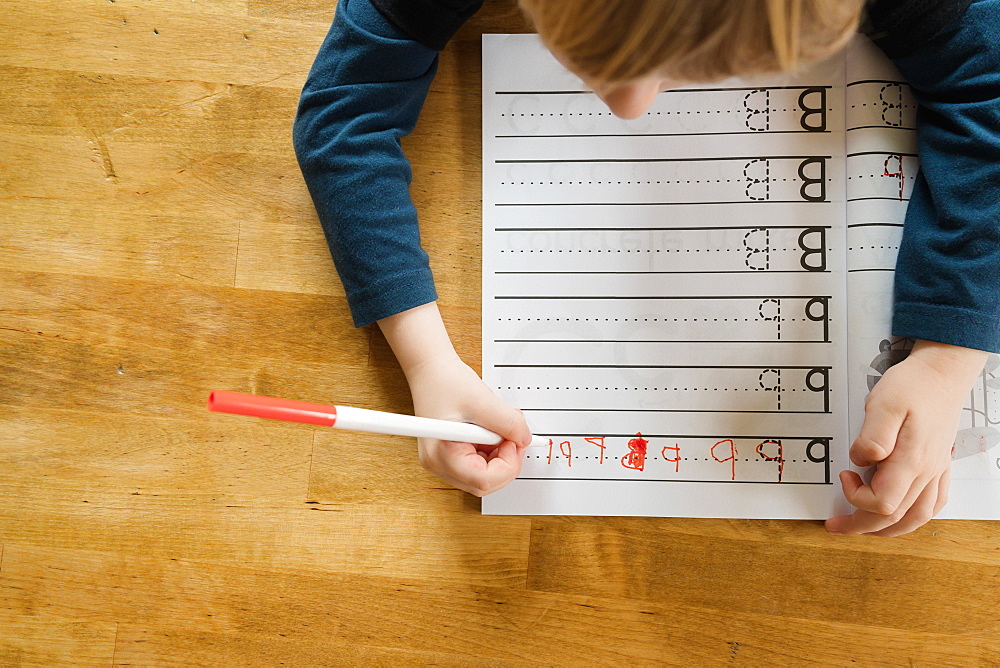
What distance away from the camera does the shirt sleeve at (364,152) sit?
404 mm

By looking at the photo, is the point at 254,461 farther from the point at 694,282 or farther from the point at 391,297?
the point at 694,282

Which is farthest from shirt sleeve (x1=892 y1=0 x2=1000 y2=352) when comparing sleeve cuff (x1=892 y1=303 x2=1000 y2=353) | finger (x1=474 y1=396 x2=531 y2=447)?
finger (x1=474 y1=396 x2=531 y2=447)

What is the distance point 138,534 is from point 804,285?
451 mm

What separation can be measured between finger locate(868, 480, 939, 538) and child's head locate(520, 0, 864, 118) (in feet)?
0.87

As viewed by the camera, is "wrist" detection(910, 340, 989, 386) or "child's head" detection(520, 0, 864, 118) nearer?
"child's head" detection(520, 0, 864, 118)

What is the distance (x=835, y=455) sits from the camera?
16.8 inches

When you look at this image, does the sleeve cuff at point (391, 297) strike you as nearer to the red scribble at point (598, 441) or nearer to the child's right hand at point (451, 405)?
the child's right hand at point (451, 405)

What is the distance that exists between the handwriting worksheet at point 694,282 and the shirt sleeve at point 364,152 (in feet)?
0.19

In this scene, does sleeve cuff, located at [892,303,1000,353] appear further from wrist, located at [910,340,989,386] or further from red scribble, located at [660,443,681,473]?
red scribble, located at [660,443,681,473]

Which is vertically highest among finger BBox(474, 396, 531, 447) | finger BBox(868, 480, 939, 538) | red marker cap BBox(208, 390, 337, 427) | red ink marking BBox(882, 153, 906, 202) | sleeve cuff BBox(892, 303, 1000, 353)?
red marker cap BBox(208, 390, 337, 427)

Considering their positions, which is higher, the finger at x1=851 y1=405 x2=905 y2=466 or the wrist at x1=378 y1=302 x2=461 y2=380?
the wrist at x1=378 y1=302 x2=461 y2=380

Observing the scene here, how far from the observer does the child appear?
0.39 metres

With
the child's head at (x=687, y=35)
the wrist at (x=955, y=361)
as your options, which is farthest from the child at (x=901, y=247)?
the child's head at (x=687, y=35)

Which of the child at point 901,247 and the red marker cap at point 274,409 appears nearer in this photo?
the red marker cap at point 274,409
